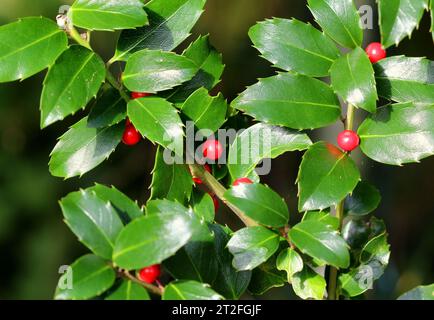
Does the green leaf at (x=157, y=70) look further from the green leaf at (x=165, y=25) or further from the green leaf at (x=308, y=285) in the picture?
the green leaf at (x=308, y=285)

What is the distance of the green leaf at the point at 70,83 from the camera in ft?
2.41

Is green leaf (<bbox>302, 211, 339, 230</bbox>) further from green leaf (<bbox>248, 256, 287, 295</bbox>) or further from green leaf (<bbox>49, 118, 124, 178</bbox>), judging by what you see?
green leaf (<bbox>49, 118, 124, 178</bbox>)

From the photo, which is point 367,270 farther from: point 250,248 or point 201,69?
point 201,69

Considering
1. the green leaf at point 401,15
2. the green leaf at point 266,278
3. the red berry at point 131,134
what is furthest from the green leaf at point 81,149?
the green leaf at point 401,15

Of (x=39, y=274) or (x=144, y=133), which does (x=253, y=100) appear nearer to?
(x=144, y=133)

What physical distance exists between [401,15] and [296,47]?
0.41 ft

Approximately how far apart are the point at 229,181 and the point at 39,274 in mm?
1666

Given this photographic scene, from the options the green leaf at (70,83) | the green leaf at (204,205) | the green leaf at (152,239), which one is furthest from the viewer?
the green leaf at (204,205)

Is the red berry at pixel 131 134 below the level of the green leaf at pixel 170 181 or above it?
above

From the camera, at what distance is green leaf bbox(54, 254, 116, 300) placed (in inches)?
25.1

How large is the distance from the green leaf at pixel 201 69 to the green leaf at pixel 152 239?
0.25 meters

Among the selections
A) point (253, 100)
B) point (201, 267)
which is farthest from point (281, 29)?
point (201, 267)

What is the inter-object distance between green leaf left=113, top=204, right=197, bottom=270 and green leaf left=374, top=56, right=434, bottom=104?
31 centimetres

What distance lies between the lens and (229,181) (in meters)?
0.88
